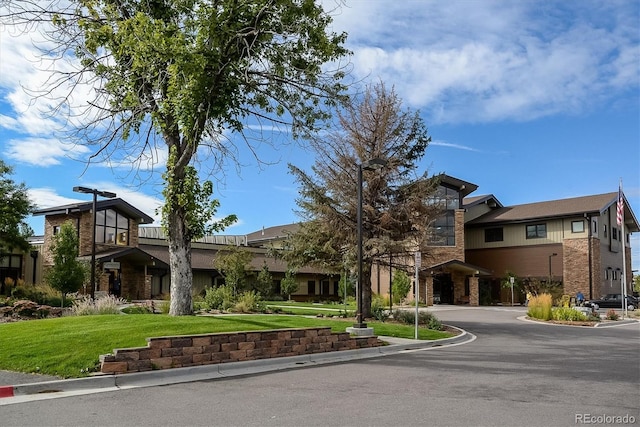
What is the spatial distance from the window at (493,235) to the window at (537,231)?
2.61 m

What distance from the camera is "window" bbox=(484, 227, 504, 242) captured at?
172 feet

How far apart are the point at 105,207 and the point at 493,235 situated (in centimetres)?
3317

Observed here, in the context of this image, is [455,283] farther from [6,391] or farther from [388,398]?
[6,391]

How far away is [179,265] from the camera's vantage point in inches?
611

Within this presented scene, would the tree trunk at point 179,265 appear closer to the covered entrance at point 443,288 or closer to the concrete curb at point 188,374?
the concrete curb at point 188,374

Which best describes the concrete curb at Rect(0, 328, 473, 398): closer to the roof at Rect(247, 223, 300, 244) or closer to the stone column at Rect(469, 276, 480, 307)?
the stone column at Rect(469, 276, 480, 307)

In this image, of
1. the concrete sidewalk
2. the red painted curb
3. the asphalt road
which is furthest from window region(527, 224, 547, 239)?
the red painted curb

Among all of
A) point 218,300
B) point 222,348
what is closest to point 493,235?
point 218,300

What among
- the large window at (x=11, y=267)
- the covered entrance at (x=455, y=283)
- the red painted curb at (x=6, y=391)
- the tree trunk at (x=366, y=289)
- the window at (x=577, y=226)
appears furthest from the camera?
the window at (x=577, y=226)

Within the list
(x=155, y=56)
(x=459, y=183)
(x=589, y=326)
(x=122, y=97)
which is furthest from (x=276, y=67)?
(x=459, y=183)

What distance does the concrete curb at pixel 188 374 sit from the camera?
9.54 metres

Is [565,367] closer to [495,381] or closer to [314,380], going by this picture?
[495,381]

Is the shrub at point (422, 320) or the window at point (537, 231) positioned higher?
the window at point (537, 231)

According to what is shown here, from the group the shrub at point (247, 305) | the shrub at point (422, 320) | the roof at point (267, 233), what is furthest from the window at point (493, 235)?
the shrub at point (247, 305)
